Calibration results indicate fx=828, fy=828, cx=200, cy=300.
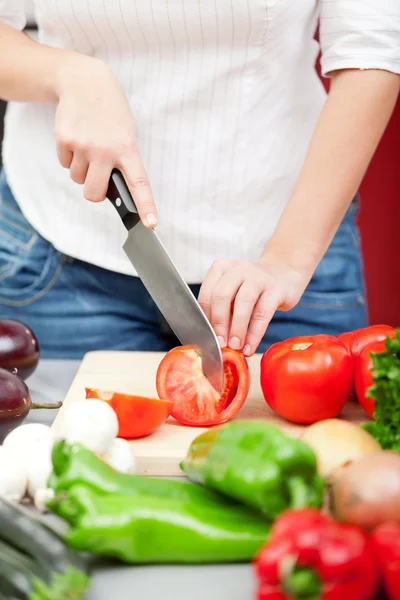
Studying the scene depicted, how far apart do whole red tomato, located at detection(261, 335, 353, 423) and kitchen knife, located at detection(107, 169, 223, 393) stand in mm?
84

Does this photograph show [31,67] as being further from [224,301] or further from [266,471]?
[266,471]

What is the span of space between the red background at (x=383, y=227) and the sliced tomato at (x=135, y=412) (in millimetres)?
1888

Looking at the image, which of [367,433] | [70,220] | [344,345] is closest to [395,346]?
[367,433]

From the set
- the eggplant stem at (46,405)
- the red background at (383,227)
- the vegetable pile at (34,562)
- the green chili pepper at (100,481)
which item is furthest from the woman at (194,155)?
the red background at (383,227)

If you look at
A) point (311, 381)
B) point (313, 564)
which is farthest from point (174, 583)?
point (311, 381)

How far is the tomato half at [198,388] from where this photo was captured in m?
1.17

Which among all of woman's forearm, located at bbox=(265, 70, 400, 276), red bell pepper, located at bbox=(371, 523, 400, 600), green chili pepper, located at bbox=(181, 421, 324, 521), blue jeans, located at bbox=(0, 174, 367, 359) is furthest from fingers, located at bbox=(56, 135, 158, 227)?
red bell pepper, located at bbox=(371, 523, 400, 600)

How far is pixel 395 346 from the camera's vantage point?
955 millimetres

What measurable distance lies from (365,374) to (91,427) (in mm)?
404

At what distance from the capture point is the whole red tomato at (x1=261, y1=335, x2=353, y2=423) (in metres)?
1.13

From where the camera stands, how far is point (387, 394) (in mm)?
975

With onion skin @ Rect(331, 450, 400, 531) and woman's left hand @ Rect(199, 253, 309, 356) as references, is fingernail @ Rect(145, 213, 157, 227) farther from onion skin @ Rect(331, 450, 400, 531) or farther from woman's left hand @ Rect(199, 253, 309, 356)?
onion skin @ Rect(331, 450, 400, 531)

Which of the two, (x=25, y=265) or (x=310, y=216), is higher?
(x=310, y=216)

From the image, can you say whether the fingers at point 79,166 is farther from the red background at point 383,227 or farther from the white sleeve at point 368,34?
the red background at point 383,227
